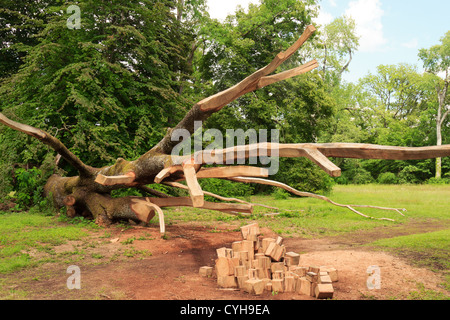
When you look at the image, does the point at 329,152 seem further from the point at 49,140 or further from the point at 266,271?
the point at 49,140

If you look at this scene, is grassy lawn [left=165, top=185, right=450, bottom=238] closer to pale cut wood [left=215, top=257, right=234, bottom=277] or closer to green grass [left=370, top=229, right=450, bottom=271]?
green grass [left=370, top=229, right=450, bottom=271]

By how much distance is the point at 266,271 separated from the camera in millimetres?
4223

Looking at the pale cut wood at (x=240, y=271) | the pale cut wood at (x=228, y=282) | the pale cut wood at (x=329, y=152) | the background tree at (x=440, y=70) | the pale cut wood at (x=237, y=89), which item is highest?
the background tree at (x=440, y=70)

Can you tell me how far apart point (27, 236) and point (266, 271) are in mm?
4389

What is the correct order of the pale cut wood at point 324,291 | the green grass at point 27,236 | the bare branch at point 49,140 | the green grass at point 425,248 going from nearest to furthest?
the pale cut wood at point 324,291 < the green grass at point 425,248 < the green grass at point 27,236 < the bare branch at point 49,140

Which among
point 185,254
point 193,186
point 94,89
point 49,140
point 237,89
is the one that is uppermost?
point 94,89

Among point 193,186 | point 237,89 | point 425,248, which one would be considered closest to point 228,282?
point 193,186

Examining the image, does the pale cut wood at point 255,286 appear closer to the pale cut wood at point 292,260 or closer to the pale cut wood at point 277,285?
the pale cut wood at point 277,285

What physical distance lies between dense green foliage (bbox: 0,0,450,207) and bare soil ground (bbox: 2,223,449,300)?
4.79 m

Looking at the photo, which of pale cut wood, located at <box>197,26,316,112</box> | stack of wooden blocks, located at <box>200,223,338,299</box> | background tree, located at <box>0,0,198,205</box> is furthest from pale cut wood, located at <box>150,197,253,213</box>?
background tree, located at <box>0,0,198,205</box>

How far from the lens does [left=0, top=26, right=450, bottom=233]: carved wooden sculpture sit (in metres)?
4.43

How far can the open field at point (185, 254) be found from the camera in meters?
3.76

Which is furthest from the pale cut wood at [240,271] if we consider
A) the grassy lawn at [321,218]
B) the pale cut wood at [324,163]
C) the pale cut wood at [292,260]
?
the grassy lawn at [321,218]

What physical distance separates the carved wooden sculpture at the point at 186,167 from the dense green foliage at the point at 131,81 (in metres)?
1.85
